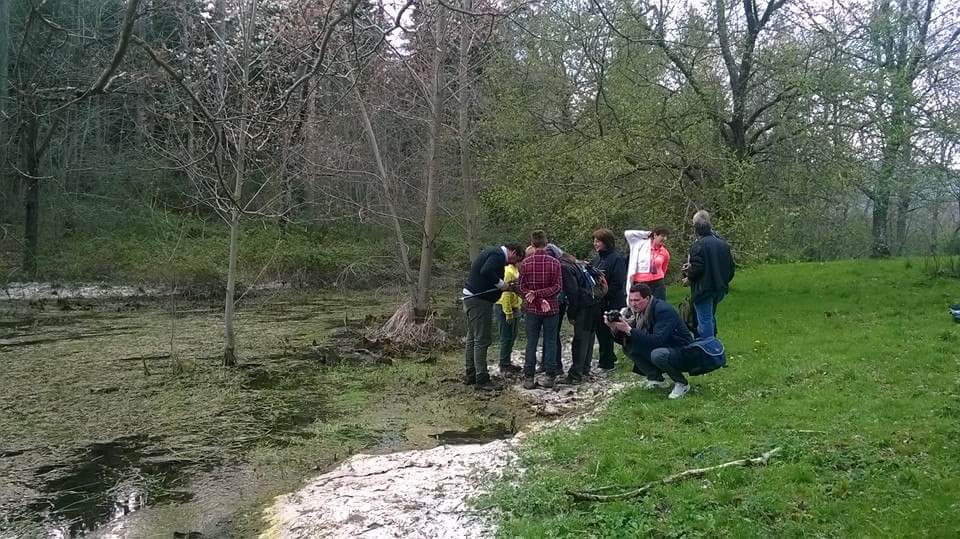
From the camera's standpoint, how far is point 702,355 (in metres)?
7.44

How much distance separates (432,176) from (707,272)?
306 inches

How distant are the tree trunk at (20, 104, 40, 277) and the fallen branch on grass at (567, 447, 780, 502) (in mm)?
22732

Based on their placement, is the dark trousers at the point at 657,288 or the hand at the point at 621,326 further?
the dark trousers at the point at 657,288

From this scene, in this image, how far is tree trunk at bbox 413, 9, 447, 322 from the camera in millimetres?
14844

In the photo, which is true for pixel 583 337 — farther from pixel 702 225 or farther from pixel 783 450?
pixel 783 450

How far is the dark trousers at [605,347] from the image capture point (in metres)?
10.1

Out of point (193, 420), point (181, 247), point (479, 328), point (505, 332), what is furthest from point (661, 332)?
point (181, 247)

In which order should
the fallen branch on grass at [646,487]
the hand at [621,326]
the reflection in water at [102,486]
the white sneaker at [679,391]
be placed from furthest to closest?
the hand at [621,326] < the white sneaker at [679,391] < the reflection in water at [102,486] < the fallen branch on grass at [646,487]

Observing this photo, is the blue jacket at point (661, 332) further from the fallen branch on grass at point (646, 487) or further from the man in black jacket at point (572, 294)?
the fallen branch on grass at point (646, 487)

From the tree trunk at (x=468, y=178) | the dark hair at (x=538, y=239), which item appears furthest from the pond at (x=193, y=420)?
the tree trunk at (x=468, y=178)

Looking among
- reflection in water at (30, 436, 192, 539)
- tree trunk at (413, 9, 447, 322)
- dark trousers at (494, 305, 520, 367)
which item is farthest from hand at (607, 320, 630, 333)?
tree trunk at (413, 9, 447, 322)

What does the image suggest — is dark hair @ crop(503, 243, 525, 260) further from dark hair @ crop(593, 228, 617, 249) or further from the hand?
the hand

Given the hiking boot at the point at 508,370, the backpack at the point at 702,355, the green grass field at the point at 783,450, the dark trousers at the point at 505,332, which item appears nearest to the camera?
the green grass field at the point at 783,450

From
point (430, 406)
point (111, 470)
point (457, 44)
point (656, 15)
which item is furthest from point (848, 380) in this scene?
point (457, 44)
